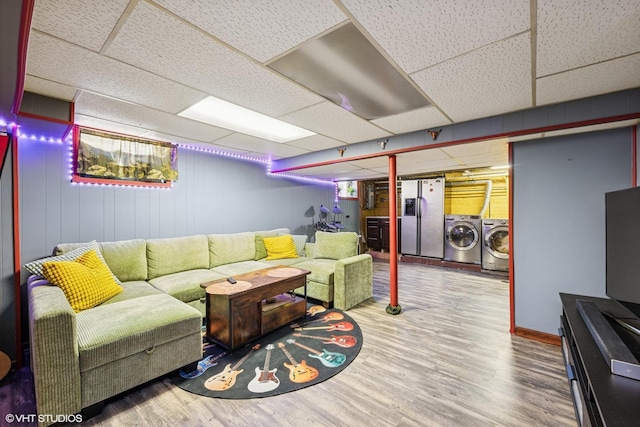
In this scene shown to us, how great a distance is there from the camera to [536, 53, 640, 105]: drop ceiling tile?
1.63m

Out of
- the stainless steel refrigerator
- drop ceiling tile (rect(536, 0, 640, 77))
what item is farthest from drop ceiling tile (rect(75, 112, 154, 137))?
the stainless steel refrigerator

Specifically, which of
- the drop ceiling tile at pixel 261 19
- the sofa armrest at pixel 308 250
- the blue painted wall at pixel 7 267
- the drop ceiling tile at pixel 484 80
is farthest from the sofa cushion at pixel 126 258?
the drop ceiling tile at pixel 484 80

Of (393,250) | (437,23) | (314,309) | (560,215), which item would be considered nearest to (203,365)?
(314,309)

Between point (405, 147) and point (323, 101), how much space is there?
1.44 metres

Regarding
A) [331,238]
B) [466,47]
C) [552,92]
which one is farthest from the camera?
[331,238]

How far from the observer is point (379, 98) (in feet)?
7.10

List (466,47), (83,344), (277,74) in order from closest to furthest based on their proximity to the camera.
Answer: (466,47)
(83,344)
(277,74)

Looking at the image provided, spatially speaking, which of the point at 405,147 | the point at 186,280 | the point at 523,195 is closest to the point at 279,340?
the point at 186,280

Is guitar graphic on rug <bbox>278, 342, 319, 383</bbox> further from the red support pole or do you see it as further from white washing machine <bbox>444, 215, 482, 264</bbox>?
white washing machine <bbox>444, 215, 482, 264</bbox>

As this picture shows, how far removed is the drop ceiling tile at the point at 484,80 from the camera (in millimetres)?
1502

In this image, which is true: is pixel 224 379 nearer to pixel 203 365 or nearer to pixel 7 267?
pixel 203 365

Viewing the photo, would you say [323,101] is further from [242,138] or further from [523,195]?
[523,195]

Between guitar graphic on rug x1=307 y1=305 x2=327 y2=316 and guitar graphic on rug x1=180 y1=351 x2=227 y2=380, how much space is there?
3.83 feet

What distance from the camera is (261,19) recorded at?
124 centimetres
